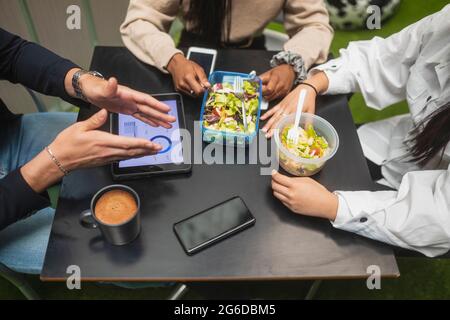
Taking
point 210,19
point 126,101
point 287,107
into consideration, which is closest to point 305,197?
point 287,107

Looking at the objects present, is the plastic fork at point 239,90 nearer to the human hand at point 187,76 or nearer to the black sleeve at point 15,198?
the human hand at point 187,76

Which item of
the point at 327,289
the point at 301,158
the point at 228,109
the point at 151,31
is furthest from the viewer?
the point at 327,289

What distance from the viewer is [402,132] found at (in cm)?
122

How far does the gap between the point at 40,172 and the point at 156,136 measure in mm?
296

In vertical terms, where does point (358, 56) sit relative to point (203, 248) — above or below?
above

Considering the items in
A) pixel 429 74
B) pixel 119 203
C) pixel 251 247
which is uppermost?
pixel 429 74

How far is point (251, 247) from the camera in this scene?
859 millimetres

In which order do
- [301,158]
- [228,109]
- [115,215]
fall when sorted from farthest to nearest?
[228,109] < [301,158] < [115,215]

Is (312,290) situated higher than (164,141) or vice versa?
(164,141)

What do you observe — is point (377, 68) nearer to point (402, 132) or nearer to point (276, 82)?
Answer: point (402, 132)
